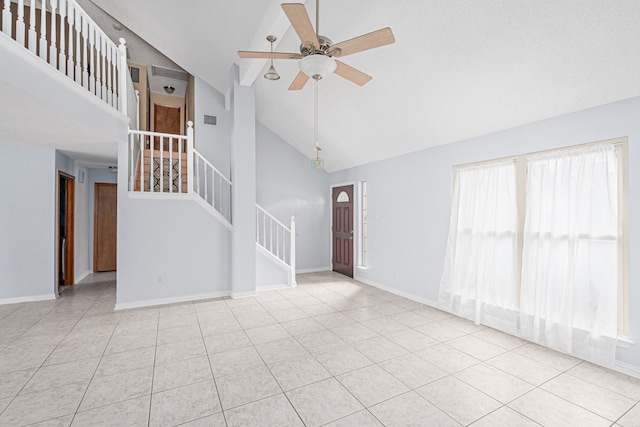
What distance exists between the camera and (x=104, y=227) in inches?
274

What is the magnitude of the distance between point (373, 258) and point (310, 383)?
368 cm

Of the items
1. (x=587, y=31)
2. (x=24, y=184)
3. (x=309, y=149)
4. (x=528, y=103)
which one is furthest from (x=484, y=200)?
(x=24, y=184)

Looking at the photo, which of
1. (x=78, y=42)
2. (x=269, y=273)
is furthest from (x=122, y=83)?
(x=269, y=273)

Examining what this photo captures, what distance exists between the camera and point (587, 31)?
233 cm

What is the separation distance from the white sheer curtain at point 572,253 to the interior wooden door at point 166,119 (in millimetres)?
8479

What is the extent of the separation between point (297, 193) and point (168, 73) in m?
4.09

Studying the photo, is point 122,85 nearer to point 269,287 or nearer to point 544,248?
point 269,287

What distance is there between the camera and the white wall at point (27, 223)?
15.0 ft

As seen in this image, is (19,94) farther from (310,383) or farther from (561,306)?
(561,306)

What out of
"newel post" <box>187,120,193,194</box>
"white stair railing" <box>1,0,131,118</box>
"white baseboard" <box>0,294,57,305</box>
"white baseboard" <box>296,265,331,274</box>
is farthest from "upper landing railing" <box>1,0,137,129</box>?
"white baseboard" <box>296,265,331,274</box>

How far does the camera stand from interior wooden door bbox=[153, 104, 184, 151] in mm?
8102

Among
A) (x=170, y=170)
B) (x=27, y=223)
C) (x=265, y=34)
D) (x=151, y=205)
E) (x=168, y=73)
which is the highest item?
(x=168, y=73)

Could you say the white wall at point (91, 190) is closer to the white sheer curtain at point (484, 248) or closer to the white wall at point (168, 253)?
the white wall at point (168, 253)

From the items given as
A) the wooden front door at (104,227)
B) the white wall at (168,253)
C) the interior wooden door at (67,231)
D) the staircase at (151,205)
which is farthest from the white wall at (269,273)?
the wooden front door at (104,227)
